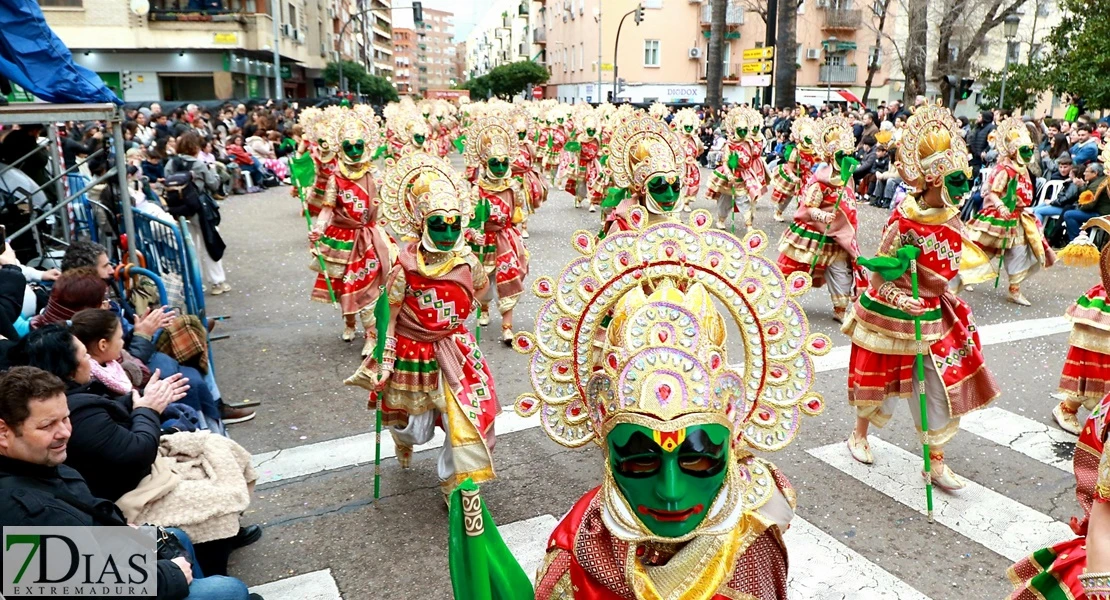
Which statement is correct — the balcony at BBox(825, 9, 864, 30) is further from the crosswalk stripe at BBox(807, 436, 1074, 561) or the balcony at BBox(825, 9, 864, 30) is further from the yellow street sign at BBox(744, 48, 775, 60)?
the crosswalk stripe at BBox(807, 436, 1074, 561)

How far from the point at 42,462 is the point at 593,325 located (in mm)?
2089

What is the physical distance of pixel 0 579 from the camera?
282 cm

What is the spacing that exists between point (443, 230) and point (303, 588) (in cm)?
216

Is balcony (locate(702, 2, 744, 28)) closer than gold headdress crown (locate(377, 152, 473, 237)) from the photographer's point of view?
No

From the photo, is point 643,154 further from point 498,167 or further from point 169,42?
point 169,42

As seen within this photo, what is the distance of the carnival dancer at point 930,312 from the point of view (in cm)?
499

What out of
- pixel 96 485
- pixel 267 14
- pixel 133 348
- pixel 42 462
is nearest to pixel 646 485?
pixel 42 462

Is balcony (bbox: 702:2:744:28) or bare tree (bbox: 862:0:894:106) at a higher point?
balcony (bbox: 702:2:744:28)

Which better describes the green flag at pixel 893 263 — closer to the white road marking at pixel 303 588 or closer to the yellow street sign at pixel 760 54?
the white road marking at pixel 303 588

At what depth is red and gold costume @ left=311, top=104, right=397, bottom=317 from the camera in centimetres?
801

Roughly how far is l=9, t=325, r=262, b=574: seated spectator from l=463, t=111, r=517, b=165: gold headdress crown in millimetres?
5508

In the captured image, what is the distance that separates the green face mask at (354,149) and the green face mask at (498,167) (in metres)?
1.42

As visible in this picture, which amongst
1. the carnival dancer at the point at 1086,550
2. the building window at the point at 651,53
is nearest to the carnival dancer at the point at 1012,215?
the carnival dancer at the point at 1086,550

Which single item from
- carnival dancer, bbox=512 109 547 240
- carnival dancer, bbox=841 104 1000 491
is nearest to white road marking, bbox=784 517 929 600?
carnival dancer, bbox=841 104 1000 491
